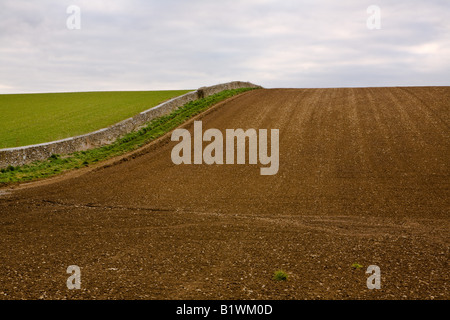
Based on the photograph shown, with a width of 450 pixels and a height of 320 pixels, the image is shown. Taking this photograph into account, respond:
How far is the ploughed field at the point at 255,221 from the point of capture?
756 centimetres

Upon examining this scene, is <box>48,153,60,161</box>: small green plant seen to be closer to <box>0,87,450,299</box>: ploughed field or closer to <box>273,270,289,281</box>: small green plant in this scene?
<box>0,87,450,299</box>: ploughed field

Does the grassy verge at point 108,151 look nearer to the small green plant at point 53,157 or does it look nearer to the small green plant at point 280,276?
the small green plant at point 53,157

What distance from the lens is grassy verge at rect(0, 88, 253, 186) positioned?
18.4 m

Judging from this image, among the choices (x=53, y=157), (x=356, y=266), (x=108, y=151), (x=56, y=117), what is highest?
(x=56, y=117)

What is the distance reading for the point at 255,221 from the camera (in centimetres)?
1199

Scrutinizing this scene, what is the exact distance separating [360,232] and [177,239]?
16.4 feet

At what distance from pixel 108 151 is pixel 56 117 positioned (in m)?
12.0

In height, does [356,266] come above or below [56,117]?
below

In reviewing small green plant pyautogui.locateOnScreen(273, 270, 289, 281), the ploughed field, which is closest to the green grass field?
the ploughed field

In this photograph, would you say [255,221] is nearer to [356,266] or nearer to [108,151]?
[356,266]

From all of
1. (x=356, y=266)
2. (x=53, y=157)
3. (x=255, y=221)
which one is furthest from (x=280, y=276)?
(x=53, y=157)

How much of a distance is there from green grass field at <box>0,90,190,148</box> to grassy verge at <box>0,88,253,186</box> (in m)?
3.04
